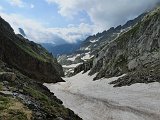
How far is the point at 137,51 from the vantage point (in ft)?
349

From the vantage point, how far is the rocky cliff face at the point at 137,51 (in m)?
93.8

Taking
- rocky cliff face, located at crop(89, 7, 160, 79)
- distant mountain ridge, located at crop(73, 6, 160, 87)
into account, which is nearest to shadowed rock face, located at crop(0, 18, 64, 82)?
distant mountain ridge, located at crop(73, 6, 160, 87)

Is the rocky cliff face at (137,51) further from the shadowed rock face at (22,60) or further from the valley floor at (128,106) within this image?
the shadowed rock face at (22,60)

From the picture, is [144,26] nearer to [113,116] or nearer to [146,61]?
[146,61]

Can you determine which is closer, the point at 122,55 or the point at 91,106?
the point at 91,106

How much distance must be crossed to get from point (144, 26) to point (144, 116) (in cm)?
7494

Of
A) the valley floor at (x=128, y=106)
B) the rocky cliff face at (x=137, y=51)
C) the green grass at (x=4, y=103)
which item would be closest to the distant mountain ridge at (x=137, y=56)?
the rocky cliff face at (x=137, y=51)

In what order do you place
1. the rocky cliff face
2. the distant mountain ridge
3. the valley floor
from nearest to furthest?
the valley floor
the distant mountain ridge
the rocky cliff face

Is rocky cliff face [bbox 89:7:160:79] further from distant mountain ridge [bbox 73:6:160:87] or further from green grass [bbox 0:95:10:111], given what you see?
green grass [bbox 0:95:10:111]

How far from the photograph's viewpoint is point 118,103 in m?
56.4

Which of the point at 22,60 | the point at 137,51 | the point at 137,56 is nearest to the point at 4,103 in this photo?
the point at 137,56

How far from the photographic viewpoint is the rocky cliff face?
308 ft

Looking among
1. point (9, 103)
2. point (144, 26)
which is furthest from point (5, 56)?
point (9, 103)

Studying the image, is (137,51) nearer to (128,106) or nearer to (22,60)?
(22,60)
